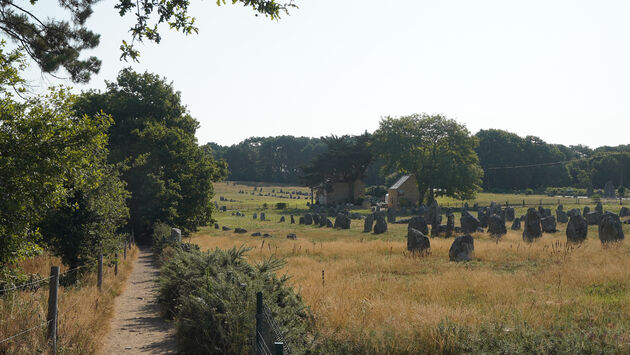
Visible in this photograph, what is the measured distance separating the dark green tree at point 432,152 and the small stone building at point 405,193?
1404 mm

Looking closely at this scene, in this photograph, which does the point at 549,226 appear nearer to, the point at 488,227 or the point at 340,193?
the point at 488,227

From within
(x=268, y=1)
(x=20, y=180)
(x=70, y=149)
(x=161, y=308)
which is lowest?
(x=161, y=308)

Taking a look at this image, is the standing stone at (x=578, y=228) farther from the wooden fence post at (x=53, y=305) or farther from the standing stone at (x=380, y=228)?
the wooden fence post at (x=53, y=305)

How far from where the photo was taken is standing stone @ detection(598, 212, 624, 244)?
810 inches

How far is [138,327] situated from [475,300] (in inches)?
280

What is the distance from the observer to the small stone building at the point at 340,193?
68.1 m

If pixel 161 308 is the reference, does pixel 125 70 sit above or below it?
above

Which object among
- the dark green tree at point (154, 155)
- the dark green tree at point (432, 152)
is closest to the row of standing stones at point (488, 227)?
the dark green tree at point (154, 155)

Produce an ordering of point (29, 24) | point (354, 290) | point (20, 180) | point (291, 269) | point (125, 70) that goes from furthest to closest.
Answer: point (125, 70)
point (291, 269)
point (29, 24)
point (354, 290)
point (20, 180)

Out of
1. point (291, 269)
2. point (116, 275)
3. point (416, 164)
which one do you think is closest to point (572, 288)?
point (291, 269)

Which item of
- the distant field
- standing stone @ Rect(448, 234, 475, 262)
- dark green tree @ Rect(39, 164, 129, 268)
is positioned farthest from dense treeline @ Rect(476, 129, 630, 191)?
dark green tree @ Rect(39, 164, 129, 268)

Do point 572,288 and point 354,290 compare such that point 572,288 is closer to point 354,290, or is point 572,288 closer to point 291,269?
point 354,290

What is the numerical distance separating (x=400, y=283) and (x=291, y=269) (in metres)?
4.17

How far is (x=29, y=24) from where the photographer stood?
11.5 m
